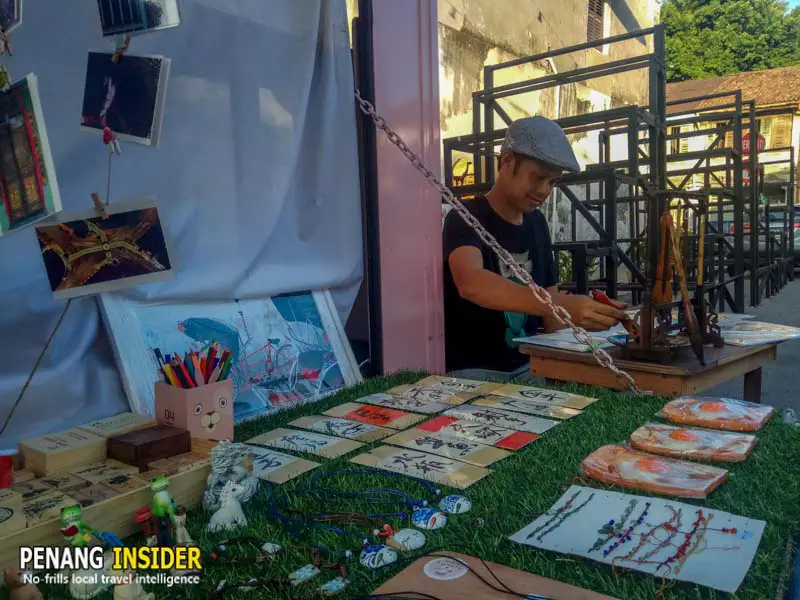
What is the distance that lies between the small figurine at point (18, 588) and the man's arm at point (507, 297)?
1386mm

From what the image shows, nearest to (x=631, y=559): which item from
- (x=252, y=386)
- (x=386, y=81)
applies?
(x=252, y=386)

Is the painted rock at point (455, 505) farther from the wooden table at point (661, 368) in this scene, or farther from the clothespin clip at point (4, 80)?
the clothespin clip at point (4, 80)

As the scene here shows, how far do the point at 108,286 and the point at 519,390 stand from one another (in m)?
1.06

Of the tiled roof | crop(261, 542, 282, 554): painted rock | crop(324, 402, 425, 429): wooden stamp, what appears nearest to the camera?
crop(261, 542, 282, 554): painted rock

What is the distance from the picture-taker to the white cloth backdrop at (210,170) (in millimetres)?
1375

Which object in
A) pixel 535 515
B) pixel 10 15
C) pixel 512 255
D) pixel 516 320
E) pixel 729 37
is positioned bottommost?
pixel 535 515

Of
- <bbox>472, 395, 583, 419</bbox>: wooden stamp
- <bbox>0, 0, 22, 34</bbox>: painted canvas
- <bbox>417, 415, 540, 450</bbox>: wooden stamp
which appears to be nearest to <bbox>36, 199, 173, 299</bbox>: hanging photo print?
<bbox>0, 0, 22, 34</bbox>: painted canvas

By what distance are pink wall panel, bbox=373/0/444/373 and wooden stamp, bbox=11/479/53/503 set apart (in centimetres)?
121

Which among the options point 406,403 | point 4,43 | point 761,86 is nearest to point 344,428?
point 406,403

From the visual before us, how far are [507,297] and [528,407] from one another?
1.82 ft

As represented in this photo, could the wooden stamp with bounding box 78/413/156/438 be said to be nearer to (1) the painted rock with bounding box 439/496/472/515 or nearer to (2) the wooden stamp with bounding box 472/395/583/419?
(1) the painted rock with bounding box 439/496/472/515

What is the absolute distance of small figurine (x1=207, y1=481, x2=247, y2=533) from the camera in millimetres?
964

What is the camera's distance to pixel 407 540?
35.3 inches

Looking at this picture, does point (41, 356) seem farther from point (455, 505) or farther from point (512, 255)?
point (512, 255)
